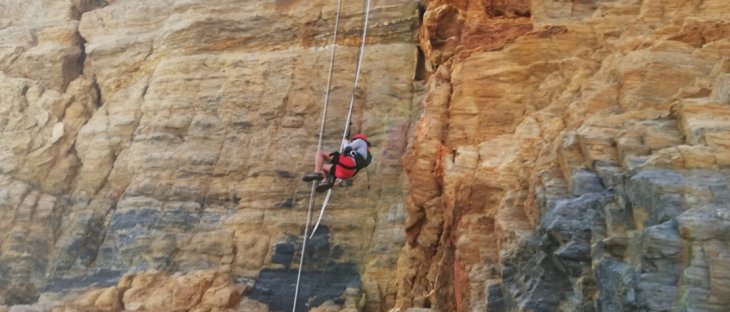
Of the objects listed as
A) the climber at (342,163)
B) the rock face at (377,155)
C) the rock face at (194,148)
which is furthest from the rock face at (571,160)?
the rock face at (194,148)

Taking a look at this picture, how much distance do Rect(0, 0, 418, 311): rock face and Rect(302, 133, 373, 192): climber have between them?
11.6 feet

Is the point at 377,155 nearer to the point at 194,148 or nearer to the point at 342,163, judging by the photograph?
the point at 342,163

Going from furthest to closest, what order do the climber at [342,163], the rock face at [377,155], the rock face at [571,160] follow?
1. the climber at [342,163]
2. the rock face at [377,155]
3. the rock face at [571,160]

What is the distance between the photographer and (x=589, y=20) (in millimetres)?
13602

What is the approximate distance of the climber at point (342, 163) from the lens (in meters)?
12.4

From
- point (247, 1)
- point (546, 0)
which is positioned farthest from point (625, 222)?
point (247, 1)

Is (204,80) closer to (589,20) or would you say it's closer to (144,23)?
(144,23)

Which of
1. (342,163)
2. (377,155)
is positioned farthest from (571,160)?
(377,155)

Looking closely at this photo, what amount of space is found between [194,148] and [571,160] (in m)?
11.7

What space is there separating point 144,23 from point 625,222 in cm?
1816

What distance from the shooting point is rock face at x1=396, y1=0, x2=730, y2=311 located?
7.22 meters

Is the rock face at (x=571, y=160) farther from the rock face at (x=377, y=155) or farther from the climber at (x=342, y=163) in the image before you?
the climber at (x=342, y=163)

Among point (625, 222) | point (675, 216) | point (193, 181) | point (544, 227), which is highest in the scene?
point (675, 216)

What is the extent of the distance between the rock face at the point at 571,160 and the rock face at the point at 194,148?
7.21ft
